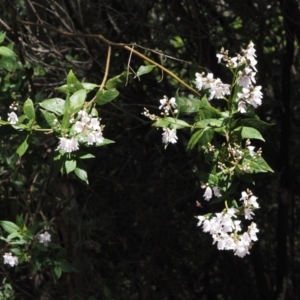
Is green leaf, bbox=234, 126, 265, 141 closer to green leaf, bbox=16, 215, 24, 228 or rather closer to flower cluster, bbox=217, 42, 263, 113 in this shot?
flower cluster, bbox=217, 42, 263, 113

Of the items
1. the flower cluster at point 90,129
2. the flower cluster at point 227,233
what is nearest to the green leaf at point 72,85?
the flower cluster at point 90,129

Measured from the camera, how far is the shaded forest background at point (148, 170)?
3.99 m

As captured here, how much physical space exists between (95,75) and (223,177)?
1.59m

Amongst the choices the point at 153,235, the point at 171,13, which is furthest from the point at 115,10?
the point at 153,235

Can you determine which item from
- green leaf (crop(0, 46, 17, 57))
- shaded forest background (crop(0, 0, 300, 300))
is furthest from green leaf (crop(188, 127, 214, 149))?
shaded forest background (crop(0, 0, 300, 300))

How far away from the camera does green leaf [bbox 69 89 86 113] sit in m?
2.64

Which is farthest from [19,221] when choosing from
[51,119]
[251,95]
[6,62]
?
[251,95]

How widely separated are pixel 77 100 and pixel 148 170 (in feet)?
5.65

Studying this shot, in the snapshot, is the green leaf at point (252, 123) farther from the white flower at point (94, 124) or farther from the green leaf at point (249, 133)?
the white flower at point (94, 124)

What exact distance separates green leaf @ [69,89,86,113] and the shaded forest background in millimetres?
1122

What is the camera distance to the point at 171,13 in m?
4.01

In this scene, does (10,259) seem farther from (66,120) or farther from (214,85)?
(214,85)

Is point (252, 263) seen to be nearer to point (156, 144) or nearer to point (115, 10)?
point (156, 144)

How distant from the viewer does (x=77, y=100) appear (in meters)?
2.69
